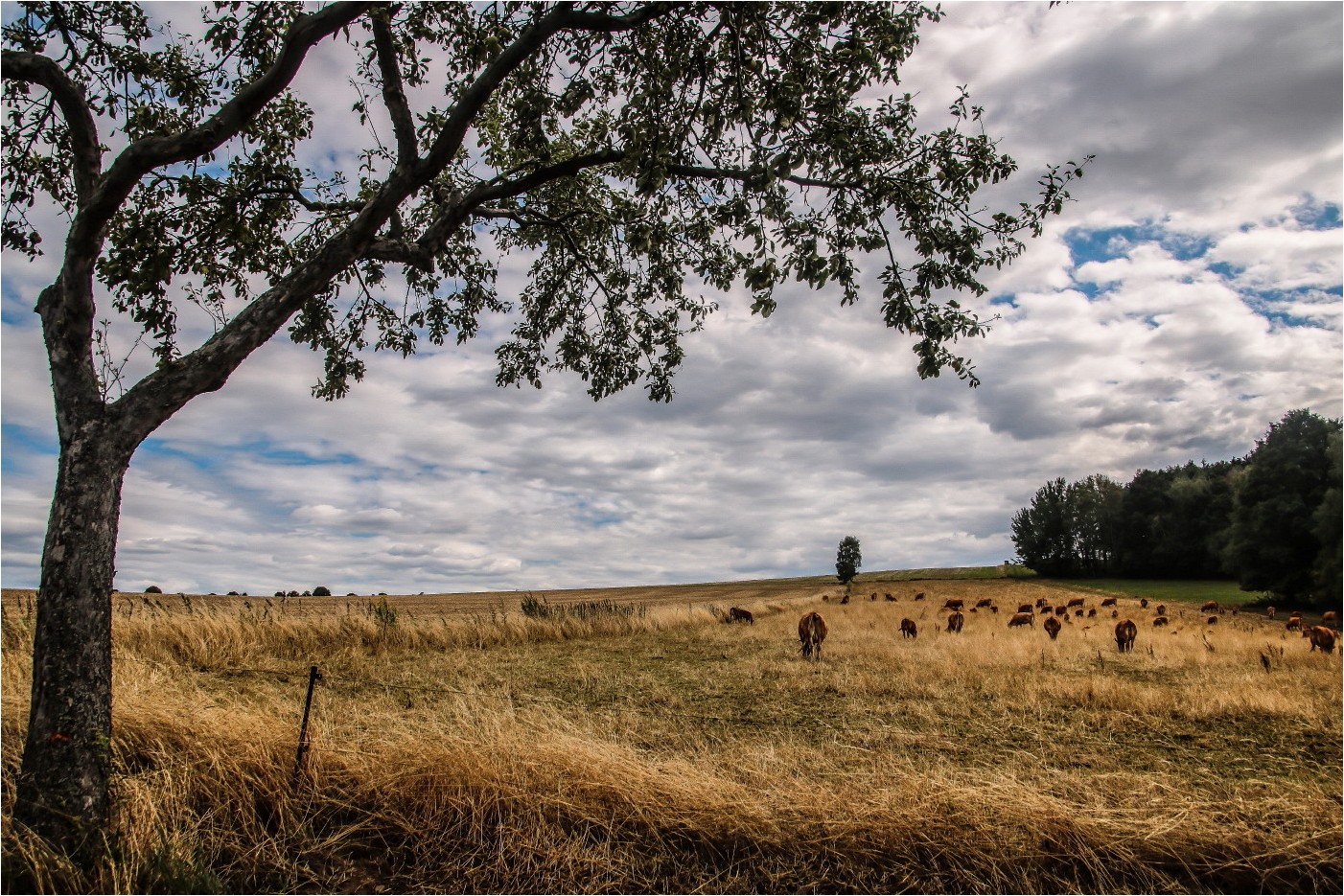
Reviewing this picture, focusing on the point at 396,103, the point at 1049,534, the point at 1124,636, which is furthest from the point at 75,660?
the point at 1049,534

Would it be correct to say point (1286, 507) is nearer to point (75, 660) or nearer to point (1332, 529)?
point (1332, 529)

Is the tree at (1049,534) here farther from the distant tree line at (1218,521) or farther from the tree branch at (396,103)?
the tree branch at (396,103)

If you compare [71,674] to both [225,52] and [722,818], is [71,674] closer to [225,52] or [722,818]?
[722,818]

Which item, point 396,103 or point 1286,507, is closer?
point 396,103

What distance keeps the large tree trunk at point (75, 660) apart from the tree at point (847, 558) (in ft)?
286

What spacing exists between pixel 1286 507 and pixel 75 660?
6082cm

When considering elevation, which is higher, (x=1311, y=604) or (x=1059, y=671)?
(x=1059, y=671)

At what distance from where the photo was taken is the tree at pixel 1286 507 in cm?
4469

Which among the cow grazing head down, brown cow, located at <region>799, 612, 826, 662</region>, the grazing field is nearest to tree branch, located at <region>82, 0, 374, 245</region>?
the grazing field

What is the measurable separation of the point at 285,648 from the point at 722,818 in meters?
13.1

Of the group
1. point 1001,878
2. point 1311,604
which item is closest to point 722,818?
point 1001,878

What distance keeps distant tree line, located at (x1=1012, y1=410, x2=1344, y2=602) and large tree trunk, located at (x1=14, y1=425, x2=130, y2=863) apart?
178 ft

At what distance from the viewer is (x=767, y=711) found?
9.52 m

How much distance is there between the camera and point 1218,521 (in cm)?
7231
